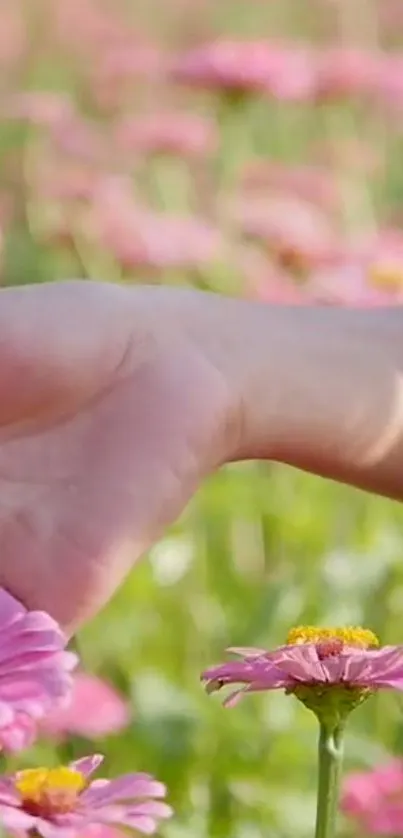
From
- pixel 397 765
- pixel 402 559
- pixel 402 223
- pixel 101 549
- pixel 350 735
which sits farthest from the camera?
pixel 402 223

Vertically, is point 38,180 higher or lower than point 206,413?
higher

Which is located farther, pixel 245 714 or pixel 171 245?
pixel 171 245

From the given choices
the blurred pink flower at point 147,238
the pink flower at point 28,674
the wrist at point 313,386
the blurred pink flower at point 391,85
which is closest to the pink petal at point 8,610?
the pink flower at point 28,674

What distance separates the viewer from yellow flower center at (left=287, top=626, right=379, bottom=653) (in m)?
0.47

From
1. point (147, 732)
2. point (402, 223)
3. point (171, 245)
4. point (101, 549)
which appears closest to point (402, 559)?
point (147, 732)

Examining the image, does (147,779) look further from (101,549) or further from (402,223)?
(402,223)

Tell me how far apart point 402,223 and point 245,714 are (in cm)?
80

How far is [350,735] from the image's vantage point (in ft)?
2.92

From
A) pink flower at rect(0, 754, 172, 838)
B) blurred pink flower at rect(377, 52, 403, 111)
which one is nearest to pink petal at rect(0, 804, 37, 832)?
pink flower at rect(0, 754, 172, 838)

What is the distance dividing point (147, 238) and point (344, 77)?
29cm

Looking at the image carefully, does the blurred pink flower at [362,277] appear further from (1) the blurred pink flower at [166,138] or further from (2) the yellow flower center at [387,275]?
(1) the blurred pink flower at [166,138]

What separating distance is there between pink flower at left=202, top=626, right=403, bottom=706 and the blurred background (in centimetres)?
31

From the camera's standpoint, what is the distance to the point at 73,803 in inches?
18.3

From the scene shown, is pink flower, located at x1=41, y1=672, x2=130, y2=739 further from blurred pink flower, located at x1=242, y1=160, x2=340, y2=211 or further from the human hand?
blurred pink flower, located at x1=242, y1=160, x2=340, y2=211
